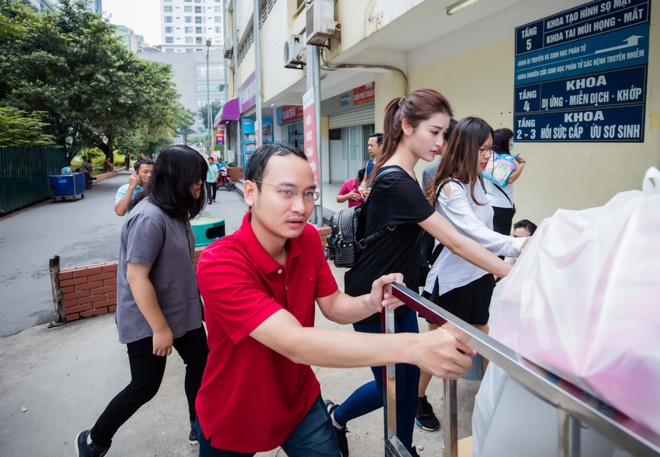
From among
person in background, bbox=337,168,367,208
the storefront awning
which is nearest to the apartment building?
person in background, bbox=337,168,367,208

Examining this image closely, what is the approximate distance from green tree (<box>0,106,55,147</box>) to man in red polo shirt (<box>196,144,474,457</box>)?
39.6 ft

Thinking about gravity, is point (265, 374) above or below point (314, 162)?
below

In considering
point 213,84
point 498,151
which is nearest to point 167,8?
point 213,84

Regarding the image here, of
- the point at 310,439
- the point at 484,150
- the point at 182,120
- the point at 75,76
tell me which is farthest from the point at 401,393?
the point at 182,120

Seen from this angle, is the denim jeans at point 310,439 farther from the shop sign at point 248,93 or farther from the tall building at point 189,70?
the tall building at point 189,70

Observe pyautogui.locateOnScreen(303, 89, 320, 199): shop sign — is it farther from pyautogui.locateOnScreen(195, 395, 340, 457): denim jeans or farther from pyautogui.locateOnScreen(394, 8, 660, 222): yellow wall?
pyautogui.locateOnScreen(195, 395, 340, 457): denim jeans

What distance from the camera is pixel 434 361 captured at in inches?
37.3

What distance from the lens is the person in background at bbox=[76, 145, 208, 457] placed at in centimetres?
206

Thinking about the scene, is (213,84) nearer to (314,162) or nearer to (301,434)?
(314,162)

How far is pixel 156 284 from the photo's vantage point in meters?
2.15

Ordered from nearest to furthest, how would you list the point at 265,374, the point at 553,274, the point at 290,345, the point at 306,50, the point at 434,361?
the point at 553,274 → the point at 434,361 → the point at 290,345 → the point at 265,374 → the point at 306,50

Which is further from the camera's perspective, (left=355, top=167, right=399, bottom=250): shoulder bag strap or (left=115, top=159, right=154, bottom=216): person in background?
(left=115, top=159, right=154, bottom=216): person in background

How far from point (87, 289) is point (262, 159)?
3707mm

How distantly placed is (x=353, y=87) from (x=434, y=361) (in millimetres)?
10201
